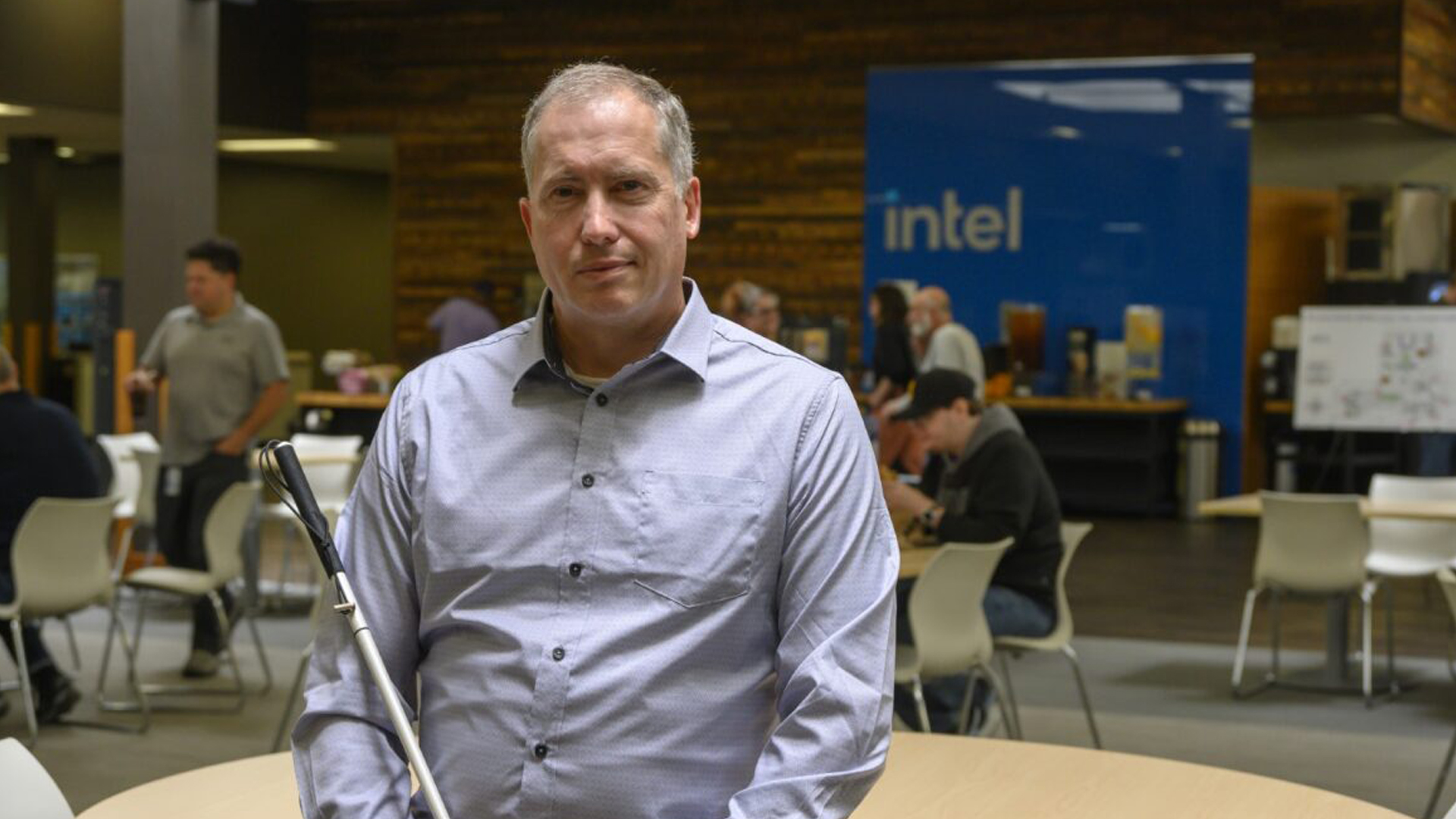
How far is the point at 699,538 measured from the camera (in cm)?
168

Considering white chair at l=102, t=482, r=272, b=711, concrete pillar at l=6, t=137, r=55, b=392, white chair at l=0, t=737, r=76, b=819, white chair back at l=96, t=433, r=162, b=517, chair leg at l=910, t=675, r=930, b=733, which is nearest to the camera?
white chair at l=0, t=737, r=76, b=819

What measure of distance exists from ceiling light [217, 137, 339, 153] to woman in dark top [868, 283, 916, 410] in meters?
8.44

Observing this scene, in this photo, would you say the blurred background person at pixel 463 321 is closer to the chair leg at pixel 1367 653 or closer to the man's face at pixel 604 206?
the chair leg at pixel 1367 653

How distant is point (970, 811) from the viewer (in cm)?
242

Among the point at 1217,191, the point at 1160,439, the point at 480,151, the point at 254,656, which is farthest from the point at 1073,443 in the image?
the point at 254,656

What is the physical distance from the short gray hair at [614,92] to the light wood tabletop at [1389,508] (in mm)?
5735

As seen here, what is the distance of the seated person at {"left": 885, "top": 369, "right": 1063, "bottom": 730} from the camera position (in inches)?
225

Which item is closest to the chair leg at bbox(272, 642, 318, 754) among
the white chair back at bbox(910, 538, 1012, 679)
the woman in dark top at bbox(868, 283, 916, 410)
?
the white chair back at bbox(910, 538, 1012, 679)

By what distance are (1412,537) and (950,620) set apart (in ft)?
11.5

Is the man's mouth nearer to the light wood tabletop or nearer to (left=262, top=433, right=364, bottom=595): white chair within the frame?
the light wood tabletop

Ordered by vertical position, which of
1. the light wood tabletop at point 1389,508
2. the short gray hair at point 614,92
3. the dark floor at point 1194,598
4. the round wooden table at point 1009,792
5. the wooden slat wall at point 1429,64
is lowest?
the dark floor at point 1194,598

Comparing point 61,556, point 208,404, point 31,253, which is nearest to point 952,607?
point 61,556

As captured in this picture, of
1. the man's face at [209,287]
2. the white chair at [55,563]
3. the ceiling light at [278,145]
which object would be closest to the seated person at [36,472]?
the white chair at [55,563]

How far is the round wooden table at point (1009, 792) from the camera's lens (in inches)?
94.7
